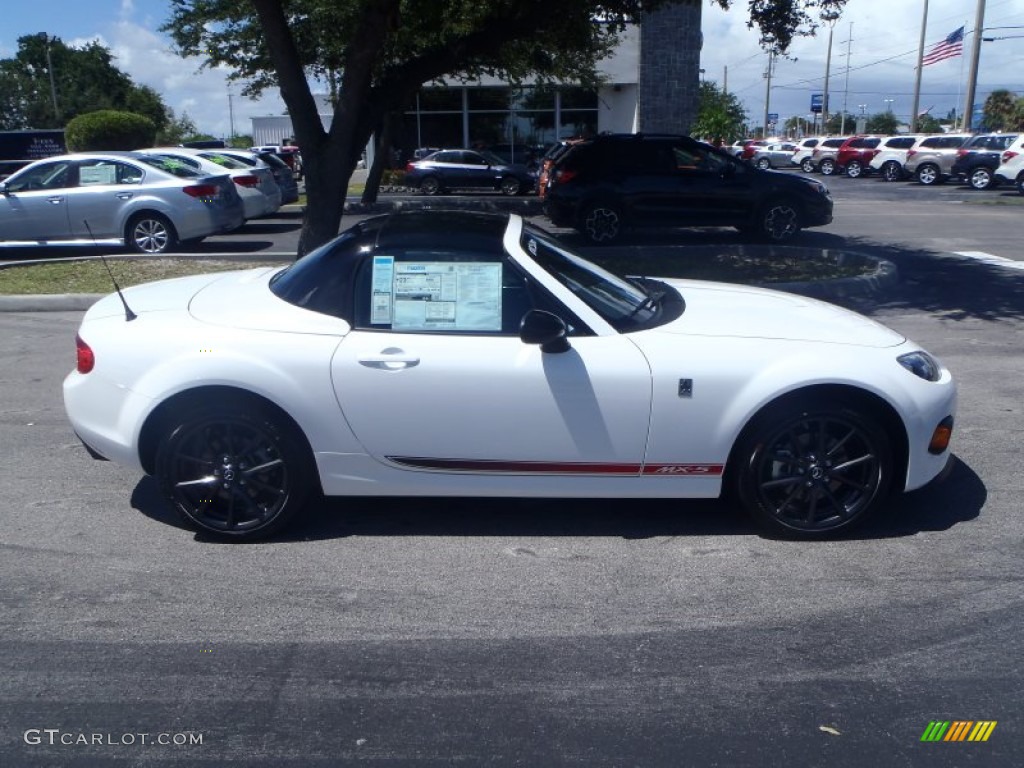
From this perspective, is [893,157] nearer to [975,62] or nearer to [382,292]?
[975,62]

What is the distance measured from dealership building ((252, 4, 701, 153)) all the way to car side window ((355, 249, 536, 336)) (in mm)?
30984

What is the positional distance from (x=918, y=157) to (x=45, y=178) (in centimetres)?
3030

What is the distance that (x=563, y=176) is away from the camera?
53.9 feet

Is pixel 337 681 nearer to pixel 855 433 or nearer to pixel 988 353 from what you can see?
pixel 855 433

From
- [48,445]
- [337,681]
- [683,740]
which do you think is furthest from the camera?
[48,445]

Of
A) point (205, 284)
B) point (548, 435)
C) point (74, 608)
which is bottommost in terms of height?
point (74, 608)

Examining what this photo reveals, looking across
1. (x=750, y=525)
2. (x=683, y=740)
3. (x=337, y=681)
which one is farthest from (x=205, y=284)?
(x=683, y=740)

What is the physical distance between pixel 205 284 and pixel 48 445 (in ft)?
5.46

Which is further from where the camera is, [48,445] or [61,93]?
[61,93]

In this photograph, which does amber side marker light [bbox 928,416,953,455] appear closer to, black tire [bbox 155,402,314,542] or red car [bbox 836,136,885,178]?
black tire [bbox 155,402,314,542]

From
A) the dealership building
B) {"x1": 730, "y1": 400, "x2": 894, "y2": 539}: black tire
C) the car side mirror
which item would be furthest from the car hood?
the dealership building

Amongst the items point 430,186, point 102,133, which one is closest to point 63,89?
point 102,133

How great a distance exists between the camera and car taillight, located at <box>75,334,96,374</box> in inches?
206

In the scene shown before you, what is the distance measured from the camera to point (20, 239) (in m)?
15.3
